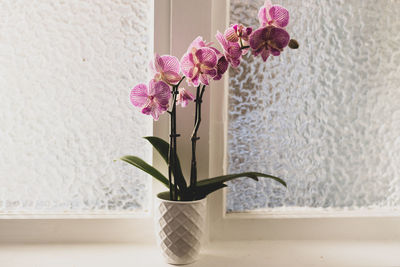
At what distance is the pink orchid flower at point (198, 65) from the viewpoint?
2.69ft

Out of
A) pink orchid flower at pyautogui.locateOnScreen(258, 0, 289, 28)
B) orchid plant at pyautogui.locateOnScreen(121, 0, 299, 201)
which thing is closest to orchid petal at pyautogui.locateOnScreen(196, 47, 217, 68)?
orchid plant at pyautogui.locateOnScreen(121, 0, 299, 201)

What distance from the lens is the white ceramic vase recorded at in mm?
905

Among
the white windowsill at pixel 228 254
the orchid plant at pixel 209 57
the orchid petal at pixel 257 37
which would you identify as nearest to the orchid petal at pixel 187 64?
the orchid plant at pixel 209 57

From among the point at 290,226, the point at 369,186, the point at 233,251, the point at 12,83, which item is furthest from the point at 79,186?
the point at 369,186

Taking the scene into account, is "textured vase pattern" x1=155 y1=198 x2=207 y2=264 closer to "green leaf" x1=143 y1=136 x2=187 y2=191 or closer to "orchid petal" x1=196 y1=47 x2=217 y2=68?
"green leaf" x1=143 y1=136 x2=187 y2=191

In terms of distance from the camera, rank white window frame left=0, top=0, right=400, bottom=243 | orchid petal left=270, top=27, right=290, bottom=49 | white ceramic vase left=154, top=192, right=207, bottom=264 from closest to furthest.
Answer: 1. orchid petal left=270, top=27, right=290, bottom=49
2. white ceramic vase left=154, top=192, right=207, bottom=264
3. white window frame left=0, top=0, right=400, bottom=243

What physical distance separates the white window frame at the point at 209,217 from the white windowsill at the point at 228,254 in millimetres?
26

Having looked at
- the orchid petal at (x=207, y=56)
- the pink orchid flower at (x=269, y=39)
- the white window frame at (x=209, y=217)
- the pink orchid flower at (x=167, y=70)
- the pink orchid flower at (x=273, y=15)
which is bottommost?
the white window frame at (x=209, y=217)

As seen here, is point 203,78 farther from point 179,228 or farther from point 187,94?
point 179,228

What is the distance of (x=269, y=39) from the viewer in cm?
79

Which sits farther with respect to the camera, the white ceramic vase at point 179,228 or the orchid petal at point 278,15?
the white ceramic vase at point 179,228

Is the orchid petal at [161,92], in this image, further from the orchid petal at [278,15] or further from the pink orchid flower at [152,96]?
the orchid petal at [278,15]

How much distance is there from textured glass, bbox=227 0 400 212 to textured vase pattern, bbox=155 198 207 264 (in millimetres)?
209

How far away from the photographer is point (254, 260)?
982 millimetres
